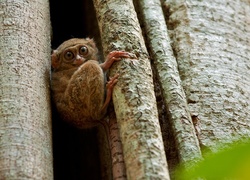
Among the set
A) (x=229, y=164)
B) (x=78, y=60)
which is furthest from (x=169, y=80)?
(x=229, y=164)

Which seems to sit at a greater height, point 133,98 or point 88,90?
point 88,90

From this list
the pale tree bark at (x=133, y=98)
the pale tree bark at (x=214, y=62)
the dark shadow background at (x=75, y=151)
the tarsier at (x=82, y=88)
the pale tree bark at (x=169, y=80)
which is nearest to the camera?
the pale tree bark at (x=133, y=98)

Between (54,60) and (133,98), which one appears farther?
(54,60)

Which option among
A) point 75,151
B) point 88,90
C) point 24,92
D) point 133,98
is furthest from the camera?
point 75,151

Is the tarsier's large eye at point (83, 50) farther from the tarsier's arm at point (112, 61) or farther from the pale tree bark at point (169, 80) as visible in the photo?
the tarsier's arm at point (112, 61)

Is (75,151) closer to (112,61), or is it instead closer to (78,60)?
(78,60)

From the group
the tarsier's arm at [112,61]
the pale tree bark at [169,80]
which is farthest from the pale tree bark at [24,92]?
the pale tree bark at [169,80]
